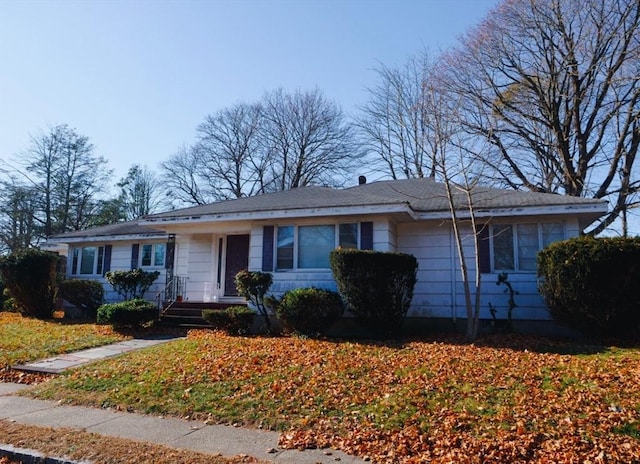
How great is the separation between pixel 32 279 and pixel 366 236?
11620 millimetres

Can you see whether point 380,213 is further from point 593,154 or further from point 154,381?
point 593,154

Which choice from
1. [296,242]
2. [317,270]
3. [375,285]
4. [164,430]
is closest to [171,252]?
[296,242]

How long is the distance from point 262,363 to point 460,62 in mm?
15916

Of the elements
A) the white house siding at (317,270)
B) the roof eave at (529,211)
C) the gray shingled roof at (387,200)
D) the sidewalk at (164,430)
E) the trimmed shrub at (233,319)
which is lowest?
the sidewalk at (164,430)

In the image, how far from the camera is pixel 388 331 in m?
10.6

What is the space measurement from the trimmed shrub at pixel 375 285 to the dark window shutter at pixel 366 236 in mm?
1354

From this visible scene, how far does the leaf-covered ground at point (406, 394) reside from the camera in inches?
178

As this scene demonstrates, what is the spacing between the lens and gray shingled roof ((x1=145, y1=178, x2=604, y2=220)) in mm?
11609

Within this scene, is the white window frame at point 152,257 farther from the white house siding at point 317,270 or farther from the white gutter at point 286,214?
the white house siding at point 317,270

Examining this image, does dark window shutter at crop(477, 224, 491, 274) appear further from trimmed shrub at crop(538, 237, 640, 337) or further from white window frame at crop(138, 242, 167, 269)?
white window frame at crop(138, 242, 167, 269)

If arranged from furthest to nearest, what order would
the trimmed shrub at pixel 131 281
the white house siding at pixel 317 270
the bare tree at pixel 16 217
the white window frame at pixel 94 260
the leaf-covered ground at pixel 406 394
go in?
the bare tree at pixel 16 217 → the white window frame at pixel 94 260 → the trimmed shrub at pixel 131 281 → the white house siding at pixel 317 270 → the leaf-covered ground at pixel 406 394

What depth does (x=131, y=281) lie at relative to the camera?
619 inches

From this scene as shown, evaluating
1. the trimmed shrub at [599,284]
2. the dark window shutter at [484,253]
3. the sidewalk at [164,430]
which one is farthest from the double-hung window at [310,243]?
the sidewalk at [164,430]

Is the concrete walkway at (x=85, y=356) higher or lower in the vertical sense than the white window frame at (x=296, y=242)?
lower
